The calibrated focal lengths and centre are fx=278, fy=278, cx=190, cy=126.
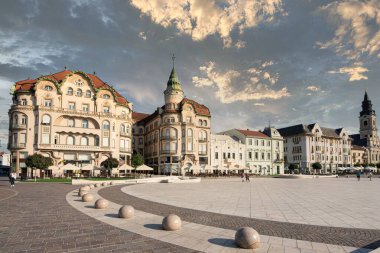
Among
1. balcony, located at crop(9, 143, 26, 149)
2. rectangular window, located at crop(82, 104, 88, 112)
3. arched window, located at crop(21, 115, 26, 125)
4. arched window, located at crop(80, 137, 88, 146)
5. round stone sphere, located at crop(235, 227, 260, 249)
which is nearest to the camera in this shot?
round stone sphere, located at crop(235, 227, 260, 249)

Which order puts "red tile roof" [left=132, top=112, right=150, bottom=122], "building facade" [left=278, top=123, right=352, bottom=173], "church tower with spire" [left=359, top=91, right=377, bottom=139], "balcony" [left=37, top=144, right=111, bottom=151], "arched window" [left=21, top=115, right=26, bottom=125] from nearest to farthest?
"balcony" [left=37, top=144, right=111, bottom=151]
"arched window" [left=21, top=115, right=26, bottom=125]
"red tile roof" [left=132, top=112, right=150, bottom=122]
"building facade" [left=278, top=123, right=352, bottom=173]
"church tower with spire" [left=359, top=91, right=377, bottom=139]

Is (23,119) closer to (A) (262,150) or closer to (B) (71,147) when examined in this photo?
(B) (71,147)

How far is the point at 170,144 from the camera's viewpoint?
219 ft

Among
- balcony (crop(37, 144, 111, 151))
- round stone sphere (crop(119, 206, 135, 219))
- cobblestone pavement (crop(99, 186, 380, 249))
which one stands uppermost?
balcony (crop(37, 144, 111, 151))

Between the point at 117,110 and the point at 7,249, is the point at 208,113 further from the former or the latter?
the point at 7,249

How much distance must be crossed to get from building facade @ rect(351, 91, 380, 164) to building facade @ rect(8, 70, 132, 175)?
120m

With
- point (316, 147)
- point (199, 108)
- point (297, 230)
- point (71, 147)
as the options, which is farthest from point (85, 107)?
point (316, 147)

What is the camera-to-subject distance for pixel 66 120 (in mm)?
55781

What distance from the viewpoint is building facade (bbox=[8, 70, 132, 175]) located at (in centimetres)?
5228

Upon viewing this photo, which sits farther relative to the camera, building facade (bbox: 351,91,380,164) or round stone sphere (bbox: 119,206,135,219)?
building facade (bbox: 351,91,380,164)

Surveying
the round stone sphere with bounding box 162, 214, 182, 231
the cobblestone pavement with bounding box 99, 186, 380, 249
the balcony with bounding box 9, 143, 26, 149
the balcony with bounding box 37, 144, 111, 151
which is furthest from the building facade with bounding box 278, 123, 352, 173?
the round stone sphere with bounding box 162, 214, 182, 231

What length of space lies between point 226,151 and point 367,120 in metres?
95.2

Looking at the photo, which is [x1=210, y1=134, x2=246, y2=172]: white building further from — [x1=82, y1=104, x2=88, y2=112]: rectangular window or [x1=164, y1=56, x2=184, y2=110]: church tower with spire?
[x1=82, y1=104, x2=88, y2=112]: rectangular window

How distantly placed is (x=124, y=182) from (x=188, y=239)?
98.5 ft
